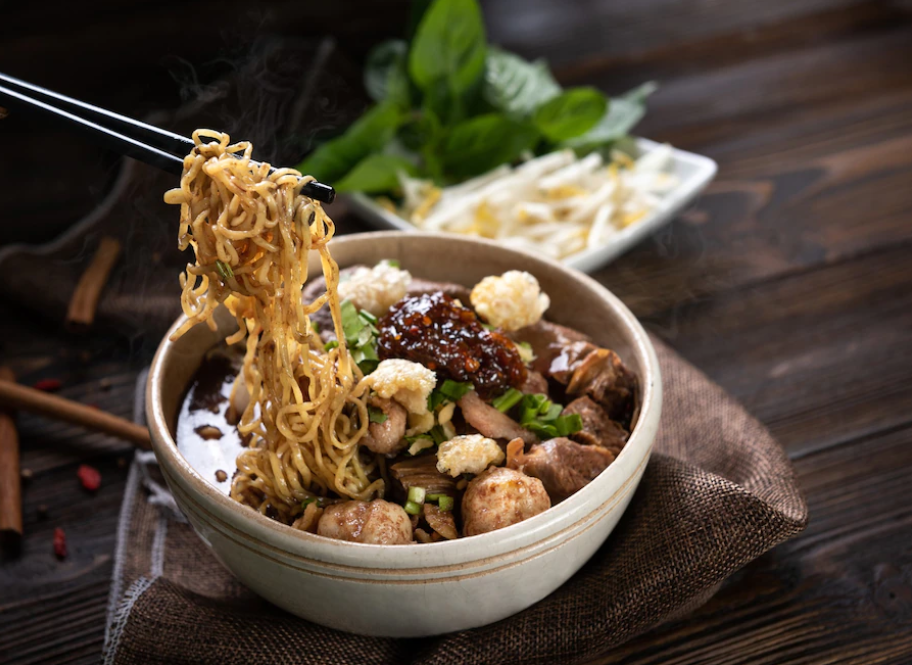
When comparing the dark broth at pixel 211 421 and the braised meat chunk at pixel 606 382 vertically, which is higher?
the braised meat chunk at pixel 606 382

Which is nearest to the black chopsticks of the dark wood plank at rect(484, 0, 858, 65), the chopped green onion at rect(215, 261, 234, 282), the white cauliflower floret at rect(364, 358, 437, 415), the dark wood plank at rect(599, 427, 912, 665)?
the chopped green onion at rect(215, 261, 234, 282)

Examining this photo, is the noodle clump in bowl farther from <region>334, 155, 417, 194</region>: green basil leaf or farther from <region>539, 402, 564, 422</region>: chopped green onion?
<region>334, 155, 417, 194</region>: green basil leaf

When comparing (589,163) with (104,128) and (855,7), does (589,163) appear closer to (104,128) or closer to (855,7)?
(104,128)

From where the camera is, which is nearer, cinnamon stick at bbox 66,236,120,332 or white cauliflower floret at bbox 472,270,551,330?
white cauliflower floret at bbox 472,270,551,330

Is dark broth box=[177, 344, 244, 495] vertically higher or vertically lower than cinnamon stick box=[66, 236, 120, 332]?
higher

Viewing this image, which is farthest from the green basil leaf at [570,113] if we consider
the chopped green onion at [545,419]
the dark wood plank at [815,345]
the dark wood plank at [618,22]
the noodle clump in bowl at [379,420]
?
the chopped green onion at [545,419]

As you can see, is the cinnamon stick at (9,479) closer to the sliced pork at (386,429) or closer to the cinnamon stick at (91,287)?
the cinnamon stick at (91,287)

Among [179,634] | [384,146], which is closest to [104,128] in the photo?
[179,634]
